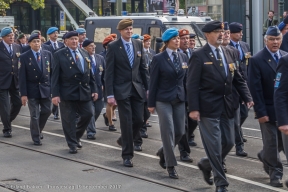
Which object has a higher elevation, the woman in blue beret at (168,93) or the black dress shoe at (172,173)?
the woman in blue beret at (168,93)

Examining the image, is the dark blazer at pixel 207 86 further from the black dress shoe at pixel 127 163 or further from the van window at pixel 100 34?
the van window at pixel 100 34

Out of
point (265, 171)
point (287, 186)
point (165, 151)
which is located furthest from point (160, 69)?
point (287, 186)

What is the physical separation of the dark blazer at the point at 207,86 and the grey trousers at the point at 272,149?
1.77ft

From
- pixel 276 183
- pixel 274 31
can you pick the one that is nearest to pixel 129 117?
pixel 276 183

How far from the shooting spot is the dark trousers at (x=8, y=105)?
13969mm

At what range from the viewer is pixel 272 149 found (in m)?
9.14

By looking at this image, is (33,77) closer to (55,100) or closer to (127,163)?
(55,100)

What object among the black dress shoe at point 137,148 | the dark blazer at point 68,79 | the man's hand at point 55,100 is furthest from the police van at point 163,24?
the man's hand at point 55,100

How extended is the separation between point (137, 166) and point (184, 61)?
1.60 metres

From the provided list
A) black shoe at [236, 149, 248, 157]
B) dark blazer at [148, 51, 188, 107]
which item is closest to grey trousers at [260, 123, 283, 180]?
dark blazer at [148, 51, 188, 107]

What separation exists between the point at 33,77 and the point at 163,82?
3.68m

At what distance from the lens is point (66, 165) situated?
35.8 feet

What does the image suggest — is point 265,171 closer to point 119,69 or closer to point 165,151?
point 165,151

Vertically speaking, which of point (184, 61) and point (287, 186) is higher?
point (184, 61)
